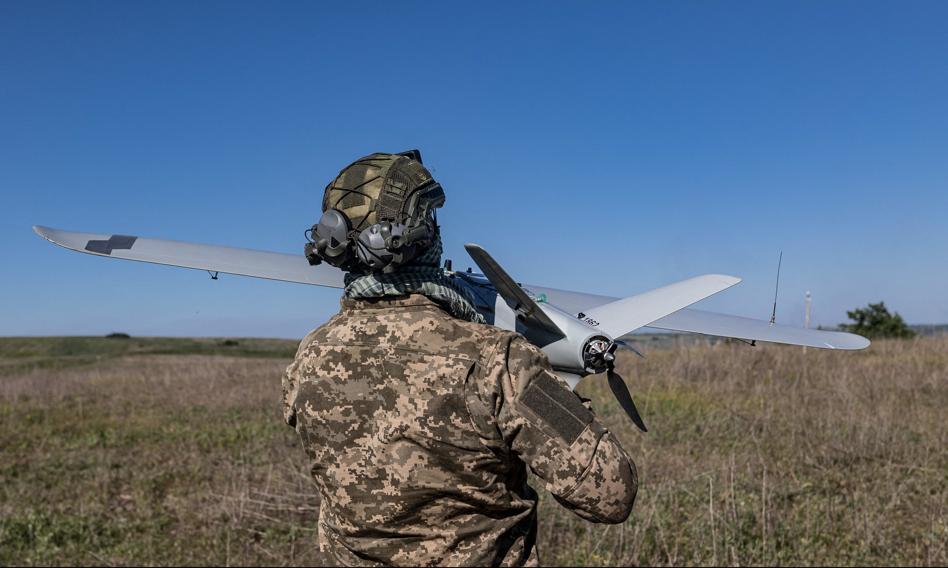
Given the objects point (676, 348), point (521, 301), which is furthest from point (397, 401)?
point (676, 348)

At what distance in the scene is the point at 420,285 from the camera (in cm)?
220

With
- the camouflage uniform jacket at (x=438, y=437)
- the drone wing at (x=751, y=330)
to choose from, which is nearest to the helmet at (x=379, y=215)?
the camouflage uniform jacket at (x=438, y=437)

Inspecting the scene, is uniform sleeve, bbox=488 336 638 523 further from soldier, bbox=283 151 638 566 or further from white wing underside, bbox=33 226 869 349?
white wing underside, bbox=33 226 869 349

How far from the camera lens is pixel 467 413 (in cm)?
205

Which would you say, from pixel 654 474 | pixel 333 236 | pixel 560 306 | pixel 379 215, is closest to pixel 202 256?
pixel 333 236

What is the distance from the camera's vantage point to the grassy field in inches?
206

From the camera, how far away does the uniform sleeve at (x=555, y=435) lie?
197 cm

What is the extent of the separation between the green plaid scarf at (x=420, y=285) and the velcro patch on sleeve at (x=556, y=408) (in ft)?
1.39

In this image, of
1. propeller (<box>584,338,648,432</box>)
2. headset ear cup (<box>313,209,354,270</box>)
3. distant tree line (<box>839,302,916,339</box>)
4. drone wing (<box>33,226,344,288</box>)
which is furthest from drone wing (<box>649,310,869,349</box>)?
distant tree line (<box>839,302,916,339</box>)

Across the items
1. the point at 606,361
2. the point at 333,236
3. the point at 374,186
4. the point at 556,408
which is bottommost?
the point at 556,408

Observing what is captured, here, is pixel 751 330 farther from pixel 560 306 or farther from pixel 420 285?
pixel 420 285

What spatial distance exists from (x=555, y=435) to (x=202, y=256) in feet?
7.89

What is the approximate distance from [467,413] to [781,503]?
5.15m

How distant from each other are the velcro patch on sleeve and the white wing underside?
1.12 meters
